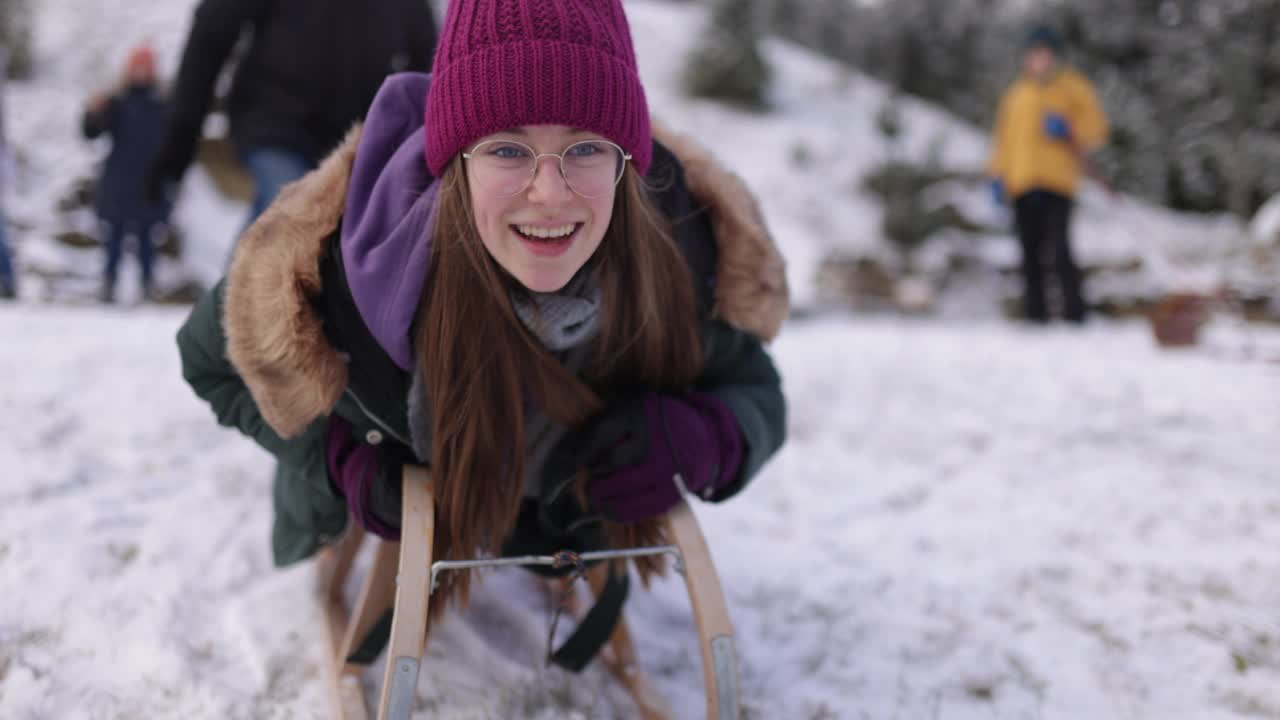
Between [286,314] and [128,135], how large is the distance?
226 inches

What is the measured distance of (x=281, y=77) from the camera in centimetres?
264

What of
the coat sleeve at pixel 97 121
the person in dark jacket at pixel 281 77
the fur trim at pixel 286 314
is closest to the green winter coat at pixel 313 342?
the fur trim at pixel 286 314

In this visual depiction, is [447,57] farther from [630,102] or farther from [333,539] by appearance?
[333,539]

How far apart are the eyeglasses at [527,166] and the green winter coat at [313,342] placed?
1.05 ft

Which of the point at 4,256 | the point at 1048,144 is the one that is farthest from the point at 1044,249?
the point at 4,256

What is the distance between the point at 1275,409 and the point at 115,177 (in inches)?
277

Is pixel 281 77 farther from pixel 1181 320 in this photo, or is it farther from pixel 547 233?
pixel 1181 320

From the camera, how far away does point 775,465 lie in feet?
10.2

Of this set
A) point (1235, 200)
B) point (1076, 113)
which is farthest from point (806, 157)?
point (1235, 200)

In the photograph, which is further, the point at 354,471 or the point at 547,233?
the point at 354,471

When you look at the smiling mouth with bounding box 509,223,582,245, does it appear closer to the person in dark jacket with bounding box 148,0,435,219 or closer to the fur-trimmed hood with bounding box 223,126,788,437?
the fur-trimmed hood with bounding box 223,126,788,437

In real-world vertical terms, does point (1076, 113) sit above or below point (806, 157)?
above

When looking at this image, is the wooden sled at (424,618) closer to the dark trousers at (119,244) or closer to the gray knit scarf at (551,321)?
the gray knit scarf at (551,321)

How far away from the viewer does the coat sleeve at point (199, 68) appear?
2572 millimetres
